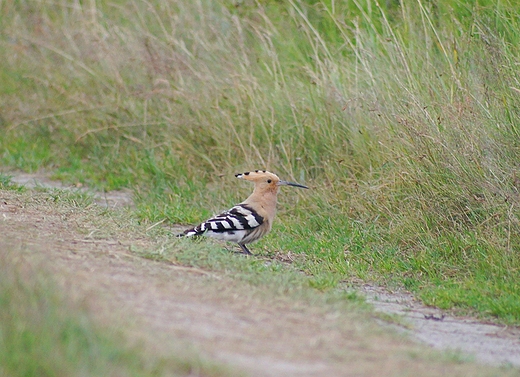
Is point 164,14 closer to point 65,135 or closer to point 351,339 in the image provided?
point 65,135

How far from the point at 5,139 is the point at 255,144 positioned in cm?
356

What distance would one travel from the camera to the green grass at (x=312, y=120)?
20.3 ft

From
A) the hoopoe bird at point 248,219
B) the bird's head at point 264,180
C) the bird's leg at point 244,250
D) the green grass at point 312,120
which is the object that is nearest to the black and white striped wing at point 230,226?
the hoopoe bird at point 248,219

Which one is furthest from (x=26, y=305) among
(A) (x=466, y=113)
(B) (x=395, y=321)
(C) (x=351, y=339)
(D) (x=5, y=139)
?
(D) (x=5, y=139)

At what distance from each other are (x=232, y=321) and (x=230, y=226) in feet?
7.78

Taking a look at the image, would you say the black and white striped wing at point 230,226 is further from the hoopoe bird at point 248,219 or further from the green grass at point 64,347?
the green grass at point 64,347

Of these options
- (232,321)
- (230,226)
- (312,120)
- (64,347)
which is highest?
(64,347)

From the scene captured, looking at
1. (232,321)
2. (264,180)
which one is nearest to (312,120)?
(264,180)

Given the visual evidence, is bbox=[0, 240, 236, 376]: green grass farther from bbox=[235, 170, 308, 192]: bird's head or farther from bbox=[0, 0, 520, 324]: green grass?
bbox=[235, 170, 308, 192]: bird's head

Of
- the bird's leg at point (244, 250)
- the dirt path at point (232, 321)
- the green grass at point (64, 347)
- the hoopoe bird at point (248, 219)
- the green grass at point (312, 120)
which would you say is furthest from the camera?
the bird's leg at point (244, 250)

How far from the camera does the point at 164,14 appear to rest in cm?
1050

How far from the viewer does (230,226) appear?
20.7 feet

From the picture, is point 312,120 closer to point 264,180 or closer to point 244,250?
point 264,180

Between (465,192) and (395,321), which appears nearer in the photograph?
(395,321)
